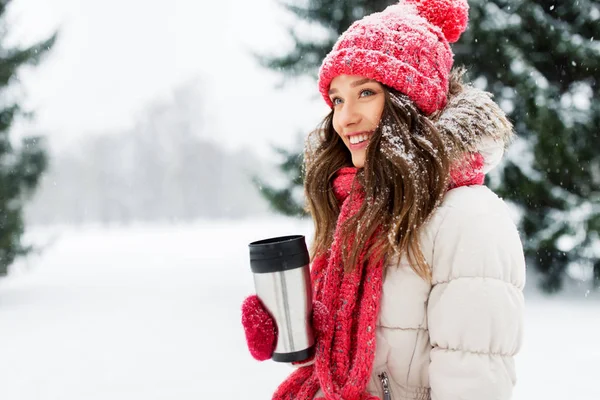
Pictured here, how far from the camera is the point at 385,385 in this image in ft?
4.36

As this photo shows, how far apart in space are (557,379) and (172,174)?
24389 millimetres

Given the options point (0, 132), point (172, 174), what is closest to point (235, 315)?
point (0, 132)

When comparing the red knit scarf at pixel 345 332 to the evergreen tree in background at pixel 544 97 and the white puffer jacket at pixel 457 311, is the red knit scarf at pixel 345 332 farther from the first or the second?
the evergreen tree in background at pixel 544 97

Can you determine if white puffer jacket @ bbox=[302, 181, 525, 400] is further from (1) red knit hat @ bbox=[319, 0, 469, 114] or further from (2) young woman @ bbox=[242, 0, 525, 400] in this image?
(1) red knit hat @ bbox=[319, 0, 469, 114]

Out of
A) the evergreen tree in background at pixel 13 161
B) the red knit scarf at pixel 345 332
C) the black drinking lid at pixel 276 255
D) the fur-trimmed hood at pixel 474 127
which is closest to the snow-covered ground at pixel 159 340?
the evergreen tree in background at pixel 13 161

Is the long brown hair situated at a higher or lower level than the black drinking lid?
higher

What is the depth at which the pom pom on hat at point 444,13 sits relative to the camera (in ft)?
5.16

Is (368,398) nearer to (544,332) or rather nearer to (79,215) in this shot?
(544,332)

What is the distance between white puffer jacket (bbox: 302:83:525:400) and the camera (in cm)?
116

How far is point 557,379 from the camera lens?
383 centimetres

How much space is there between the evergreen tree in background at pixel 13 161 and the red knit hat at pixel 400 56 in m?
7.77

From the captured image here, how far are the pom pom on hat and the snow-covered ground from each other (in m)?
3.01

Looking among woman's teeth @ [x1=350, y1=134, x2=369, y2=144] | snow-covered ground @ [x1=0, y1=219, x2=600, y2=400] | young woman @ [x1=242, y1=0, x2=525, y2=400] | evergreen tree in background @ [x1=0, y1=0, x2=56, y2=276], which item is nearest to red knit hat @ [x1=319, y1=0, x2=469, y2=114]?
young woman @ [x1=242, y1=0, x2=525, y2=400]

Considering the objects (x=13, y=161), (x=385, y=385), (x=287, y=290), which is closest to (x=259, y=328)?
(x=287, y=290)
